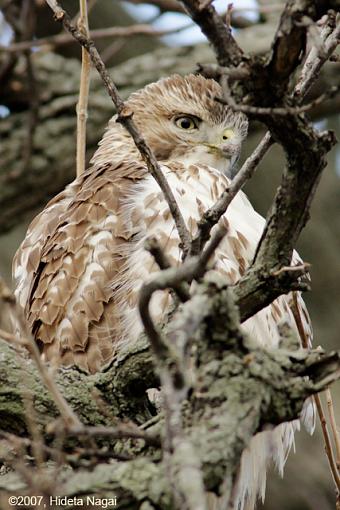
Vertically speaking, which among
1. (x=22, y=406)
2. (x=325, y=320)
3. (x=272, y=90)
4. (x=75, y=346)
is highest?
(x=325, y=320)

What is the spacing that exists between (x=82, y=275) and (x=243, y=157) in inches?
134

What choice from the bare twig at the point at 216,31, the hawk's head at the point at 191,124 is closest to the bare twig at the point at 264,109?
Answer: the bare twig at the point at 216,31

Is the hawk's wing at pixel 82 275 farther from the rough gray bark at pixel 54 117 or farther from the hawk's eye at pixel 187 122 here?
the rough gray bark at pixel 54 117

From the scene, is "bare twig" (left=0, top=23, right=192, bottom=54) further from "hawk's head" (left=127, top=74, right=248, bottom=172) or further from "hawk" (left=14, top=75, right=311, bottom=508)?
"hawk" (left=14, top=75, right=311, bottom=508)

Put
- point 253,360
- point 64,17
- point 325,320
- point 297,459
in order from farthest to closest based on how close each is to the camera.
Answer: point 325,320 < point 297,459 < point 64,17 < point 253,360

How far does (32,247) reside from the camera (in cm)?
450

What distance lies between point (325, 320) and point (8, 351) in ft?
15.6

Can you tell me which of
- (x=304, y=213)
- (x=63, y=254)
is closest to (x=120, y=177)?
(x=63, y=254)

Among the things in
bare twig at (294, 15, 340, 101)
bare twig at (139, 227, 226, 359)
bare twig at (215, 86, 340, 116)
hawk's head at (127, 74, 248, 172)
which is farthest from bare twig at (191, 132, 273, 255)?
hawk's head at (127, 74, 248, 172)

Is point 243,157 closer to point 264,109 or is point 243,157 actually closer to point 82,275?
point 82,275

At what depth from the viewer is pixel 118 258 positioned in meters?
3.96

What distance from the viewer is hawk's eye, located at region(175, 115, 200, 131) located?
197 inches

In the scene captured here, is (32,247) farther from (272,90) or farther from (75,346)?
(272,90)

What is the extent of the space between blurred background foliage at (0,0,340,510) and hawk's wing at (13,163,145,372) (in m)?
1.99
